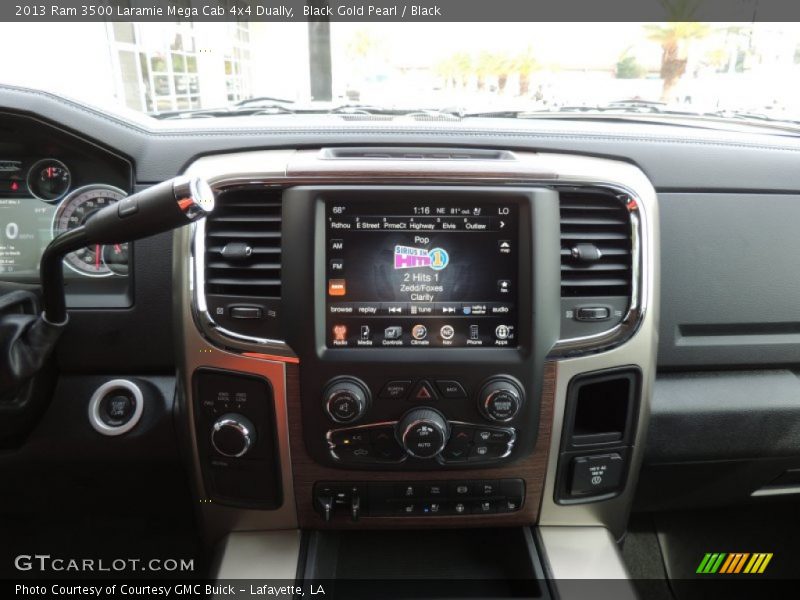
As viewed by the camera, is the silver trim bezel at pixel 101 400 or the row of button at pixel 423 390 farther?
the silver trim bezel at pixel 101 400

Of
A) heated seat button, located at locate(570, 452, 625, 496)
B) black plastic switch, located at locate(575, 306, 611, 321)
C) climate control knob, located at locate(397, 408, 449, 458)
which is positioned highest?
black plastic switch, located at locate(575, 306, 611, 321)

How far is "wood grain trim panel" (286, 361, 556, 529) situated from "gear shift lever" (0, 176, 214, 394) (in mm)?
369

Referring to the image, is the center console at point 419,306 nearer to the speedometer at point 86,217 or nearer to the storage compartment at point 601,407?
the storage compartment at point 601,407

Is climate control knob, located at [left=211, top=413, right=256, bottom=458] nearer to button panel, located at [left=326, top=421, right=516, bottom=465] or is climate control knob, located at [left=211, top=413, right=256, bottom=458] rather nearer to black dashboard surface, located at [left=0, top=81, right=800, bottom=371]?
button panel, located at [left=326, top=421, right=516, bottom=465]

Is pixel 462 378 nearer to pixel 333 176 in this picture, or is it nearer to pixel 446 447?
pixel 446 447

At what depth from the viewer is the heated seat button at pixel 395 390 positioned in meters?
1.16

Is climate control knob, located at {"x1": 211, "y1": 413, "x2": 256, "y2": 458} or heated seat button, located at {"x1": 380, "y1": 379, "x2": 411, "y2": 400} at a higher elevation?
heated seat button, located at {"x1": 380, "y1": 379, "x2": 411, "y2": 400}

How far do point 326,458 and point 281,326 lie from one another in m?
0.30

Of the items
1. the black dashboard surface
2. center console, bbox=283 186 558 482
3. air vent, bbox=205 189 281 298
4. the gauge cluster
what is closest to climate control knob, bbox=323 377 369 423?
center console, bbox=283 186 558 482

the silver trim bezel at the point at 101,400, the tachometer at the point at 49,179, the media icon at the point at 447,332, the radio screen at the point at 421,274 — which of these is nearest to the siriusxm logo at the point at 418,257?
the radio screen at the point at 421,274

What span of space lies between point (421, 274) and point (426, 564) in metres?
Answer: 0.66

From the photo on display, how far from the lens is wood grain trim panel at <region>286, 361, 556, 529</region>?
3.93ft

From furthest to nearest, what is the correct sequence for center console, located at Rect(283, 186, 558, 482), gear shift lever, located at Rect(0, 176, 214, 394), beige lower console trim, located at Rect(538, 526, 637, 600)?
beige lower console trim, located at Rect(538, 526, 637, 600)
center console, located at Rect(283, 186, 558, 482)
gear shift lever, located at Rect(0, 176, 214, 394)

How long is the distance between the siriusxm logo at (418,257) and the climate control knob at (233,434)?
45 centimetres
